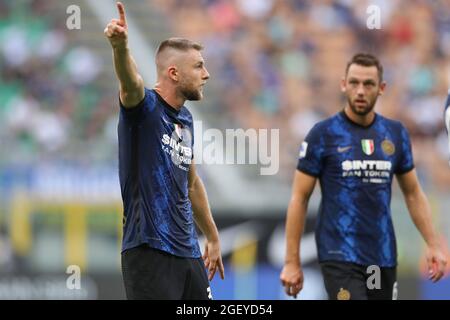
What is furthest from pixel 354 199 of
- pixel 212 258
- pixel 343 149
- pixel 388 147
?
pixel 212 258

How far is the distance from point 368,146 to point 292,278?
1.11 m

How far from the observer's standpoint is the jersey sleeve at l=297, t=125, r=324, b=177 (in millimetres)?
7000

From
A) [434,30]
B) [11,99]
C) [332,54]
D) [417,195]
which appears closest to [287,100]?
[332,54]

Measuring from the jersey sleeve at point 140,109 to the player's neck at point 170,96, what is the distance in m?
0.20

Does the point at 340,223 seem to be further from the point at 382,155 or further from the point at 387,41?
the point at 387,41

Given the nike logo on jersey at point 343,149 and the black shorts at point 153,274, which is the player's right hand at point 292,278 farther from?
the black shorts at point 153,274

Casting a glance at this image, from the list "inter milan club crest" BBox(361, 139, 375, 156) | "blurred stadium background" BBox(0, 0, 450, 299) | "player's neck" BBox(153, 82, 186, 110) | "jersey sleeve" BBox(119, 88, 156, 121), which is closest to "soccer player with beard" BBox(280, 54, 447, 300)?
"inter milan club crest" BBox(361, 139, 375, 156)

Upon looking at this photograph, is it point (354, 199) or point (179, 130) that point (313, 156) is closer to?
point (354, 199)

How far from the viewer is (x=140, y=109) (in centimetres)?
542

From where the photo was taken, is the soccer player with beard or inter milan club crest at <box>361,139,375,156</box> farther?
inter milan club crest at <box>361,139,375,156</box>

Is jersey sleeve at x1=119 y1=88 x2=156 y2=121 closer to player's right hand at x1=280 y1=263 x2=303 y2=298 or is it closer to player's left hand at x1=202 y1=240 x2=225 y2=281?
player's left hand at x1=202 y1=240 x2=225 y2=281

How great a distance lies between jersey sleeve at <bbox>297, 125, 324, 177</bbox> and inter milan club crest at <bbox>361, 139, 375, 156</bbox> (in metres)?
0.31

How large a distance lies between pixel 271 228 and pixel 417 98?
3.91 metres

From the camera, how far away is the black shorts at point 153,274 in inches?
214
